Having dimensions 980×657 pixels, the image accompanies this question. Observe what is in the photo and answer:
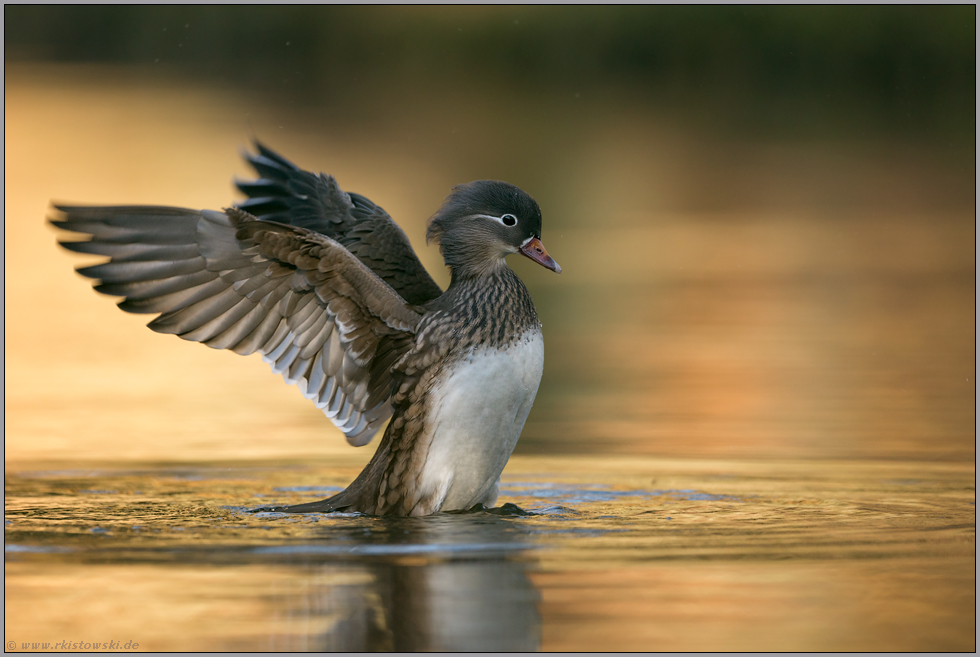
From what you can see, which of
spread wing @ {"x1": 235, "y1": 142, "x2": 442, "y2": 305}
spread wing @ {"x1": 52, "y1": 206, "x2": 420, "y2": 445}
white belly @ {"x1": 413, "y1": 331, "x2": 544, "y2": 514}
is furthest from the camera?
spread wing @ {"x1": 235, "y1": 142, "x2": 442, "y2": 305}

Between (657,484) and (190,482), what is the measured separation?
2.32 m

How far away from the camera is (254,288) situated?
6.09 metres

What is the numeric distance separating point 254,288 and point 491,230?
1.20 m

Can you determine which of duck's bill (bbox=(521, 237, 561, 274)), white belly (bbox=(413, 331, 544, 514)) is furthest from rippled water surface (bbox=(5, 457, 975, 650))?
duck's bill (bbox=(521, 237, 561, 274))

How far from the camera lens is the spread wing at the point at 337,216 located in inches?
268

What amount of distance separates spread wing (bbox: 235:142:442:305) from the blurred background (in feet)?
0.99

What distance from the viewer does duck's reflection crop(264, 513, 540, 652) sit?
419cm

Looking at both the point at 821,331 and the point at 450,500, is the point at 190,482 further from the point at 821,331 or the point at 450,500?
the point at 821,331

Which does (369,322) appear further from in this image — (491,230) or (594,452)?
(594,452)

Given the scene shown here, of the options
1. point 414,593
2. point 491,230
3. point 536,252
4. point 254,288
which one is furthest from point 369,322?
point 414,593

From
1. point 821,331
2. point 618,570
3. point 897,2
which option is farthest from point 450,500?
point 897,2

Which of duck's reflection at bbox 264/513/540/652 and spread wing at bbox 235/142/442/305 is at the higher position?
spread wing at bbox 235/142/442/305

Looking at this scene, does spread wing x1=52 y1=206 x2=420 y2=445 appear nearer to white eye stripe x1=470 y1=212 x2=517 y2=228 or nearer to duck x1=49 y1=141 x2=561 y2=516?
duck x1=49 y1=141 x2=561 y2=516

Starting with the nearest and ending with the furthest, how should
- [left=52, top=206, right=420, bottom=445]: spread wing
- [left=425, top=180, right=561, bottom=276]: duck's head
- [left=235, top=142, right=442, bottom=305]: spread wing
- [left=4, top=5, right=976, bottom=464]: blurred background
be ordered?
[left=52, top=206, right=420, bottom=445]: spread wing → [left=425, top=180, right=561, bottom=276]: duck's head → [left=235, top=142, right=442, bottom=305]: spread wing → [left=4, top=5, right=976, bottom=464]: blurred background
